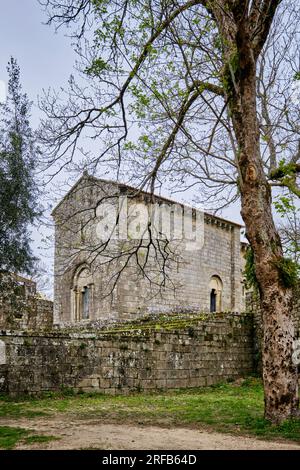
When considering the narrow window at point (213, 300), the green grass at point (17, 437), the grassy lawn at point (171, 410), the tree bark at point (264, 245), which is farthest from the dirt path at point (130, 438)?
the narrow window at point (213, 300)

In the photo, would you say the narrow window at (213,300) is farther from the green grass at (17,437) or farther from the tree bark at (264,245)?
the green grass at (17,437)

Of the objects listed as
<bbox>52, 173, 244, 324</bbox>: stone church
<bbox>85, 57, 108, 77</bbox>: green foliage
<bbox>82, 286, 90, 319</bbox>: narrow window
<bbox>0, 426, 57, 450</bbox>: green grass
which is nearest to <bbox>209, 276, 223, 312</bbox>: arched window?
<bbox>52, 173, 244, 324</bbox>: stone church

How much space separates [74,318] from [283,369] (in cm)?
1958

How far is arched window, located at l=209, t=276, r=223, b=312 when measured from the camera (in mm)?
28516

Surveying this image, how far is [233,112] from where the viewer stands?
28.7ft

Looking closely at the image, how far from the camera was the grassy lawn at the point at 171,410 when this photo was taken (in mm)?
7658

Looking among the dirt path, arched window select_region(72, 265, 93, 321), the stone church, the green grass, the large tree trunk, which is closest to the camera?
the dirt path

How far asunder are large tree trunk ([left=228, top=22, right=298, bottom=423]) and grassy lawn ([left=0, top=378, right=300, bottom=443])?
1.69 feet

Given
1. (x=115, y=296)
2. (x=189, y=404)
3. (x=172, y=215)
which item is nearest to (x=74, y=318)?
(x=115, y=296)

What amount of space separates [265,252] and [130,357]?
6.14 metres

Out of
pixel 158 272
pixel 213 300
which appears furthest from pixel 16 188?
pixel 213 300

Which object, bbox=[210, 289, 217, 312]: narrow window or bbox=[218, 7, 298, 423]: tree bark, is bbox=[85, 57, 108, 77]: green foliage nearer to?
bbox=[218, 7, 298, 423]: tree bark

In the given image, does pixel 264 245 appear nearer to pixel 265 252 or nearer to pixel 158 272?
pixel 265 252

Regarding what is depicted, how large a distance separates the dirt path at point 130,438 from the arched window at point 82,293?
1784cm
